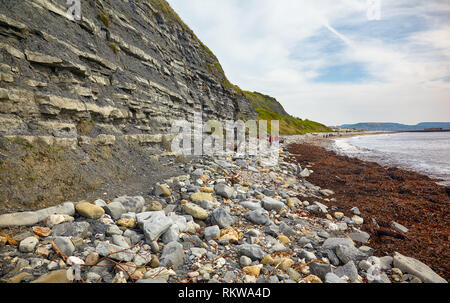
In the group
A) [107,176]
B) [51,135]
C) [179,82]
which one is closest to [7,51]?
[51,135]

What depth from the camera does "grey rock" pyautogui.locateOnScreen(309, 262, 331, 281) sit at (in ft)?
10.5

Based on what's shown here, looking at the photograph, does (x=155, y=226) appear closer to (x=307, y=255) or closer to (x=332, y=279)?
(x=307, y=255)

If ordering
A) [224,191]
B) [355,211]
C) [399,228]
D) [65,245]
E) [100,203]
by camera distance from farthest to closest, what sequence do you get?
[355,211] → [224,191] → [399,228] → [100,203] → [65,245]

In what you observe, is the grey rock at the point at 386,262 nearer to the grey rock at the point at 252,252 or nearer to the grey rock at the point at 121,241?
the grey rock at the point at 252,252

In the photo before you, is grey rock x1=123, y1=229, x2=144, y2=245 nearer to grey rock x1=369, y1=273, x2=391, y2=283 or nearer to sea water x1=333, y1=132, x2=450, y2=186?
grey rock x1=369, y1=273, x2=391, y2=283

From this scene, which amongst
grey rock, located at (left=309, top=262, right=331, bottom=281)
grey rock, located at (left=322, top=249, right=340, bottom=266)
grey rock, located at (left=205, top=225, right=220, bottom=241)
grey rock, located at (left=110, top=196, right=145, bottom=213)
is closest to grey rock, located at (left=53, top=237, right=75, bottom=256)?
grey rock, located at (left=110, top=196, right=145, bottom=213)

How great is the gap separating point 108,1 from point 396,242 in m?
12.0

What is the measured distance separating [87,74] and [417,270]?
27.5ft

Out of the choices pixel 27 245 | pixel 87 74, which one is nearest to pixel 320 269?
pixel 27 245

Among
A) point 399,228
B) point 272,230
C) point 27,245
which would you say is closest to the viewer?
point 27,245

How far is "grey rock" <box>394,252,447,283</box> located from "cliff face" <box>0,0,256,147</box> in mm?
7152

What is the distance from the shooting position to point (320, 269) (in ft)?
10.7

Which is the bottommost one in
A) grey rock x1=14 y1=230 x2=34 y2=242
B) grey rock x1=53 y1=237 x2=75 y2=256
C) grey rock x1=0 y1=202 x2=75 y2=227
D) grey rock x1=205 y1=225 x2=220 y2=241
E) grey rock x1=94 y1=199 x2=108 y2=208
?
grey rock x1=205 y1=225 x2=220 y2=241

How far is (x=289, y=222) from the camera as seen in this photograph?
517cm
